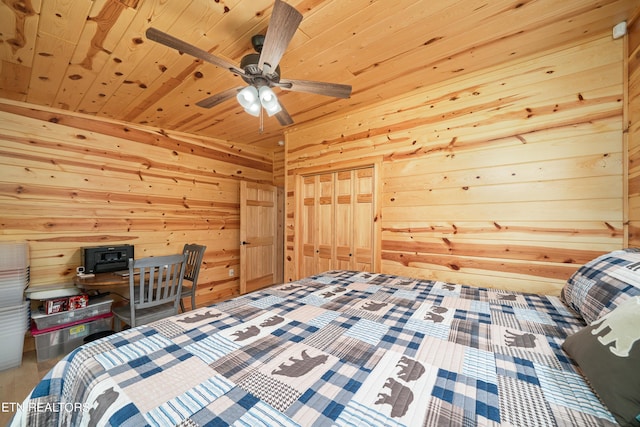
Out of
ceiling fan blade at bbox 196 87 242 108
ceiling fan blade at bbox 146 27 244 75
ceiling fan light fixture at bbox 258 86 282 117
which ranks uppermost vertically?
ceiling fan blade at bbox 196 87 242 108

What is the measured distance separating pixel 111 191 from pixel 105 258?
0.85 meters

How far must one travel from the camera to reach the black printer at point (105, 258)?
8.20 ft

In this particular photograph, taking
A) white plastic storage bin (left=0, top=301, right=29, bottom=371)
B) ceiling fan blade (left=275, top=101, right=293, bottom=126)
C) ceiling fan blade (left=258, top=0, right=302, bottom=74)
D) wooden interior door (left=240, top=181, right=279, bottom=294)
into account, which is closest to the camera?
ceiling fan blade (left=258, top=0, right=302, bottom=74)

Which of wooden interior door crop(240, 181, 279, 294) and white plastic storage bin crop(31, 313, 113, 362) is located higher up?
wooden interior door crop(240, 181, 279, 294)

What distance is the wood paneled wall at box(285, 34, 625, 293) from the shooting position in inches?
69.3

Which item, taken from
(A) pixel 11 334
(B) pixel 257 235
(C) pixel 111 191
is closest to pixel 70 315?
(A) pixel 11 334

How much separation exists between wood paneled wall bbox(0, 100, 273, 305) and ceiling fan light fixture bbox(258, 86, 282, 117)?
2418 mm

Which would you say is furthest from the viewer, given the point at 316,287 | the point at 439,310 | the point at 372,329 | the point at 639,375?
the point at 316,287

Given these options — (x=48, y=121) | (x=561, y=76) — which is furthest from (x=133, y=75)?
(x=561, y=76)

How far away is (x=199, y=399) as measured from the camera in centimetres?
68

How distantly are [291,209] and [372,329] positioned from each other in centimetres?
258

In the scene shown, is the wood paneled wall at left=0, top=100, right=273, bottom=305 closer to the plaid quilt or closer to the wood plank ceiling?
the wood plank ceiling

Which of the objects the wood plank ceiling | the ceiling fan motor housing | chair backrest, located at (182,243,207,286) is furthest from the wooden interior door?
the ceiling fan motor housing

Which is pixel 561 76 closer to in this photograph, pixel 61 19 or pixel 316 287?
pixel 316 287
